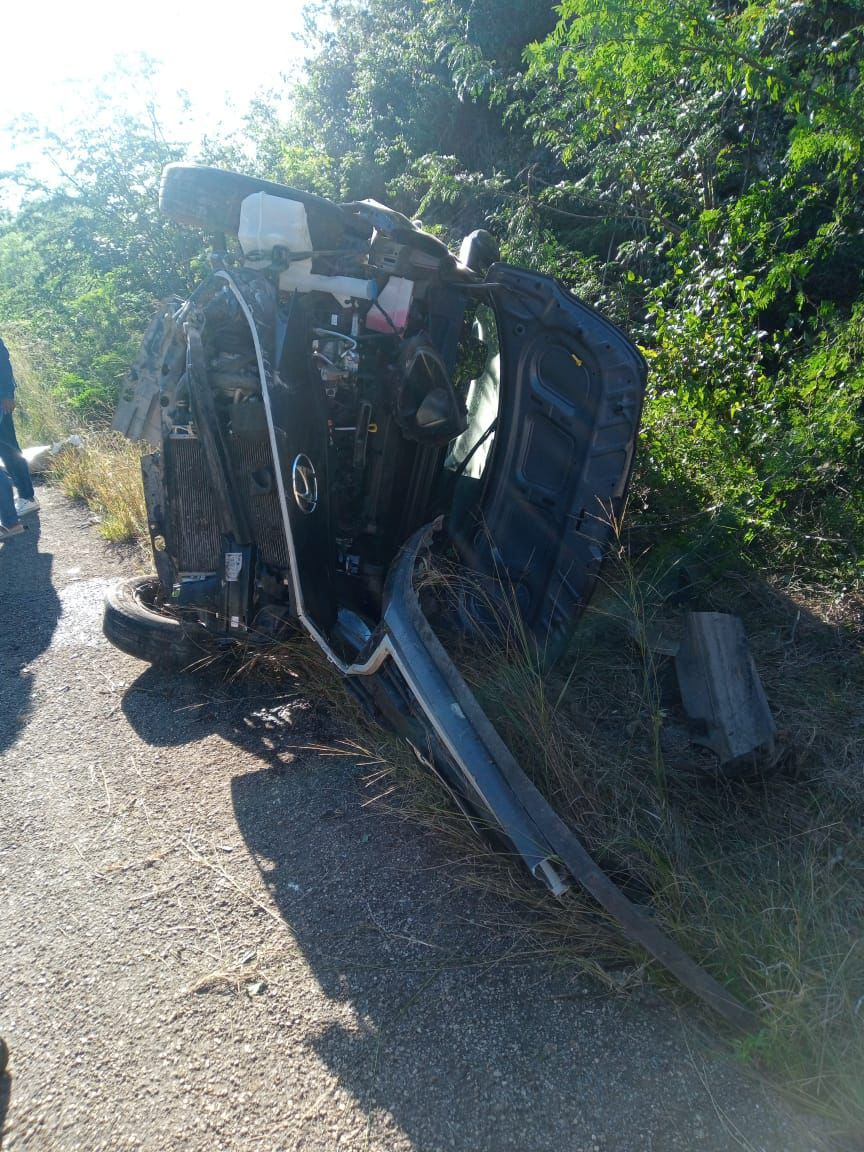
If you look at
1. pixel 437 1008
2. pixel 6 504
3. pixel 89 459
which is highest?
pixel 437 1008

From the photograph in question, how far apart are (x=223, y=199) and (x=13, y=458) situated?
4206mm

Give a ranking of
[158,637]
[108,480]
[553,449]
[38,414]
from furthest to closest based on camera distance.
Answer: [38,414] < [108,480] < [158,637] < [553,449]

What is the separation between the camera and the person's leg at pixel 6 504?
256 inches

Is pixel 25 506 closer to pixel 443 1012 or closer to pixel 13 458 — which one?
pixel 13 458

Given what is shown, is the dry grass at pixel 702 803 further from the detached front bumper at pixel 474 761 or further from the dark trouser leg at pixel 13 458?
the dark trouser leg at pixel 13 458

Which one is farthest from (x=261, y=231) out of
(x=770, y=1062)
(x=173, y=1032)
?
(x=770, y=1062)

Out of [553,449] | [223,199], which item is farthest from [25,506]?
[553,449]

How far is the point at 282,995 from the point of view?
7.60 feet

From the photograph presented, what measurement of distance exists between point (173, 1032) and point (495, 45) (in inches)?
366

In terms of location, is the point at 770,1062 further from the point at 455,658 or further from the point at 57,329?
the point at 57,329

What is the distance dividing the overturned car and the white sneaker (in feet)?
11.5

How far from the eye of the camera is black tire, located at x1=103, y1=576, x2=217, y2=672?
401 centimetres

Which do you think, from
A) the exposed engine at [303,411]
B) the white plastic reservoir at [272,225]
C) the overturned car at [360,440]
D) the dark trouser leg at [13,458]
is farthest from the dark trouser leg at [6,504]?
the white plastic reservoir at [272,225]

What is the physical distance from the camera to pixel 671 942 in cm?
217
